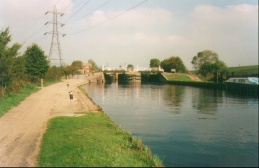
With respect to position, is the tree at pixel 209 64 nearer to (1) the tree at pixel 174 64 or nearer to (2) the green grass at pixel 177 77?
(2) the green grass at pixel 177 77

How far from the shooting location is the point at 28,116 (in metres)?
22.4

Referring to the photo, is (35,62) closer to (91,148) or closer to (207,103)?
(207,103)

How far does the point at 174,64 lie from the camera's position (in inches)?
4658

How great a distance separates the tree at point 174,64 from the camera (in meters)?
117

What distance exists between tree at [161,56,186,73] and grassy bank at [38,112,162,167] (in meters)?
102

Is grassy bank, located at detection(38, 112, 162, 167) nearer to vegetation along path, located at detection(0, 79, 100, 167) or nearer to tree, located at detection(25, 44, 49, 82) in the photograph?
vegetation along path, located at detection(0, 79, 100, 167)

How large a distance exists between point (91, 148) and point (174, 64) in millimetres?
108076

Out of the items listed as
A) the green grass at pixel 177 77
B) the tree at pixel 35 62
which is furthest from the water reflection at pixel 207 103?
the green grass at pixel 177 77

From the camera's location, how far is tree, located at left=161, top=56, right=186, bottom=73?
11725cm

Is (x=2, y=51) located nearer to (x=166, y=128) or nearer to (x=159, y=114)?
(x=159, y=114)

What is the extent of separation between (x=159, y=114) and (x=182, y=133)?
28.7ft

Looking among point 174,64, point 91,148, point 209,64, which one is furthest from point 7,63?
point 174,64

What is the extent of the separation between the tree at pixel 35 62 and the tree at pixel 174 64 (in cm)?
7056

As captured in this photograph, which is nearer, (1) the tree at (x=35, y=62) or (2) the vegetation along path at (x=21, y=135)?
(2) the vegetation along path at (x=21, y=135)
